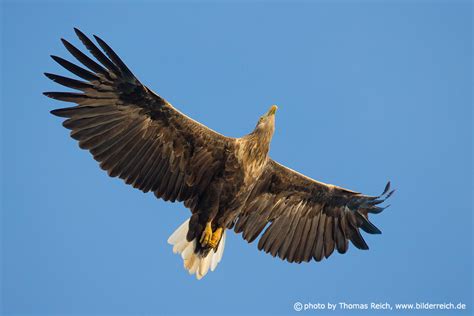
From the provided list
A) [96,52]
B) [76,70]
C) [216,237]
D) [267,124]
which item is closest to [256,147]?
[267,124]

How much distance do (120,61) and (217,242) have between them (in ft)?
10.7

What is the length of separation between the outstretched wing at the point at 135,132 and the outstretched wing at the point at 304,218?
1352 mm

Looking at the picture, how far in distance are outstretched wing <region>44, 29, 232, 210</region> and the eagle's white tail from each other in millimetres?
642

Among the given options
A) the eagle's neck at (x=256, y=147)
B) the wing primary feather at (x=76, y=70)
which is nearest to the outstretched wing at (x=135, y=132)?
the wing primary feather at (x=76, y=70)

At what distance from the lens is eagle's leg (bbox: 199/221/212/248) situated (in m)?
12.5

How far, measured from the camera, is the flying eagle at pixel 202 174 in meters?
11.6

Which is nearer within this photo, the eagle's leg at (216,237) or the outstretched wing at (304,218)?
the eagle's leg at (216,237)

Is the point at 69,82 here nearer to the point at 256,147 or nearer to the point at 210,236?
the point at 256,147

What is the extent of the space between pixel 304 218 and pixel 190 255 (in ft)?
6.87

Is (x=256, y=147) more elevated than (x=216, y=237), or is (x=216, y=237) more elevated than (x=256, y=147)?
(x=256, y=147)

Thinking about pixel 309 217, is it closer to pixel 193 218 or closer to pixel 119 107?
pixel 193 218

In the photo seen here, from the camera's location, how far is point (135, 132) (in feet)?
39.4

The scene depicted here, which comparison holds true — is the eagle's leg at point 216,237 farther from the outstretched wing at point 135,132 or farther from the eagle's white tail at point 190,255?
the outstretched wing at point 135,132

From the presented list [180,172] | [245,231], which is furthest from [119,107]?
[245,231]
